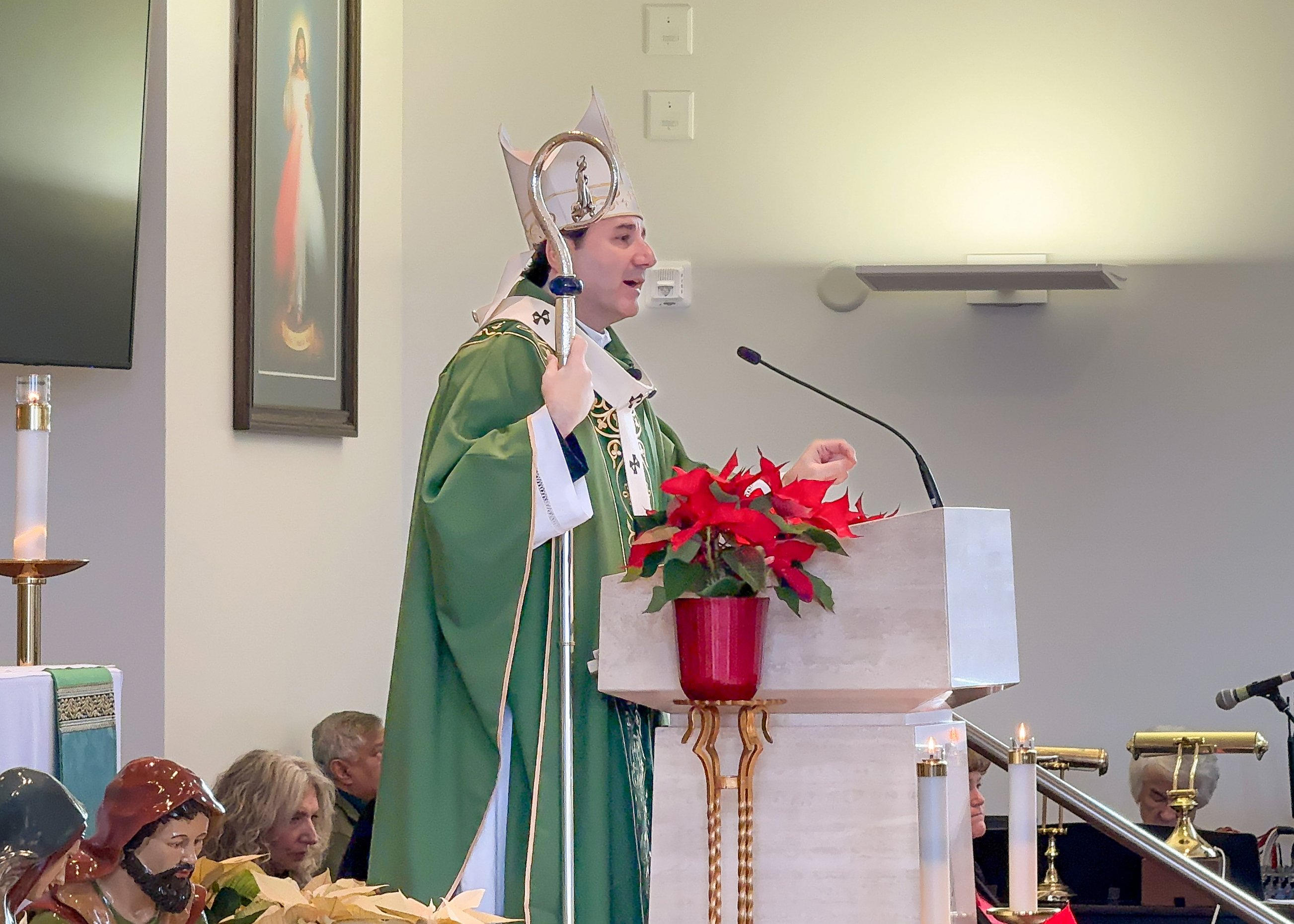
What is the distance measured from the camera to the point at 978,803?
378 cm

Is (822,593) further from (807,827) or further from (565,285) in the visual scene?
(565,285)

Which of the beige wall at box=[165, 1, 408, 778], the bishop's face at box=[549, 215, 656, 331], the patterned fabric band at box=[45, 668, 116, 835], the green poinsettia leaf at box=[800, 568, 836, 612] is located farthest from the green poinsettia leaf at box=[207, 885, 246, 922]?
the beige wall at box=[165, 1, 408, 778]

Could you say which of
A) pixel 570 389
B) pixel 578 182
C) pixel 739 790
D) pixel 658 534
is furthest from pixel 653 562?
pixel 578 182

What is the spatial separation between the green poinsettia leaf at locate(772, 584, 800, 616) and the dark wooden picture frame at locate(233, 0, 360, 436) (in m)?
2.47

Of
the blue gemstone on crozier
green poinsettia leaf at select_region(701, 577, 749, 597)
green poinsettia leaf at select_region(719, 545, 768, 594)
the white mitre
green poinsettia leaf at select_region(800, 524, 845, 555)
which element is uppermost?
the white mitre

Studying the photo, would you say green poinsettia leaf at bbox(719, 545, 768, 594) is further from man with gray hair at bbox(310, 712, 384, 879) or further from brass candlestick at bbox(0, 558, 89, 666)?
man with gray hair at bbox(310, 712, 384, 879)

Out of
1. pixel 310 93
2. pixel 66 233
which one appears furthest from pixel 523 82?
pixel 66 233

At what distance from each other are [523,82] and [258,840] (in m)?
2.84

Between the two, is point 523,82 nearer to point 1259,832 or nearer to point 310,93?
point 310,93

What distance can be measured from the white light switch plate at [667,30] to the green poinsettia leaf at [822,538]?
3.67 meters

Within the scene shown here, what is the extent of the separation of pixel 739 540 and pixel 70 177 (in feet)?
7.28

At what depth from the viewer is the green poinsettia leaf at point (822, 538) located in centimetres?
224

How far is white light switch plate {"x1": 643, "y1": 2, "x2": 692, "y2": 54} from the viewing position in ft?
18.4

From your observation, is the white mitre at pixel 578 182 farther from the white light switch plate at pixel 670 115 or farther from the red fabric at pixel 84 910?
the white light switch plate at pixel 670 115
